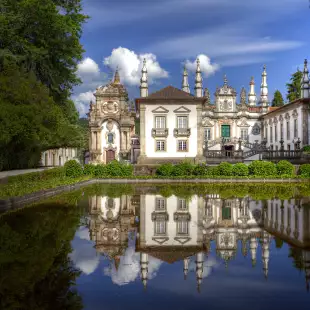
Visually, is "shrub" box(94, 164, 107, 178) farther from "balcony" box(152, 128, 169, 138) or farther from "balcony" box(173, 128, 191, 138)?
"balcony" box(173, 128, 191, 138)

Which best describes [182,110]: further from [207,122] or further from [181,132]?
[207,122]

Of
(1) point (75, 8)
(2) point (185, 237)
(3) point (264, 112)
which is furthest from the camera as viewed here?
(3) point (264, 112)

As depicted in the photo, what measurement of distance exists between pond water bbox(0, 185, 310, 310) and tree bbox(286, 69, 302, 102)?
50.3 m

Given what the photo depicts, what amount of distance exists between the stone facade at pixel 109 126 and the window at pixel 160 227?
3386cm

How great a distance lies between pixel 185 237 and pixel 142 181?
1856cm

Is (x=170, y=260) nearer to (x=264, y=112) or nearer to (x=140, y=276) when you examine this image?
(x=140, y=276)

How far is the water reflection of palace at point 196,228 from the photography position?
8180 millimetres

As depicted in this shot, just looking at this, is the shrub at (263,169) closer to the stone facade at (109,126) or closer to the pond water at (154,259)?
the pond water at (154,259)

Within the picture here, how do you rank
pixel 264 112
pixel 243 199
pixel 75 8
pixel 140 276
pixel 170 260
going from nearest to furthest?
pixel 140 276 → pixel 170 260 → pixel 243 199 → pixel 75 8 → pixel 264 112

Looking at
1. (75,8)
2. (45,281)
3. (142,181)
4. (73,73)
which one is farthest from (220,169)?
(45,281)

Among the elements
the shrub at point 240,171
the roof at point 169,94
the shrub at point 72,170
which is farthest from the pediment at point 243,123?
the shrub at point 72,170

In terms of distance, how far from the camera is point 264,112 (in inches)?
1964

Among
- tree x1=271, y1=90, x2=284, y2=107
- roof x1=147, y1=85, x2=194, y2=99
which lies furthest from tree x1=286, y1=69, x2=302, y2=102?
roof x1=147, y1=85, x2=194, y2=99

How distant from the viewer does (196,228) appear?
10742mm
